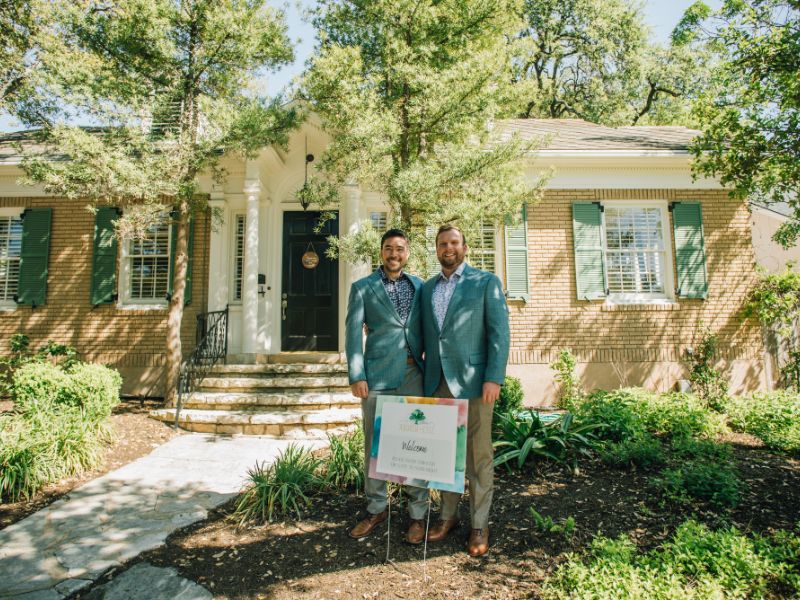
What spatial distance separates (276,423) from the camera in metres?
5.88

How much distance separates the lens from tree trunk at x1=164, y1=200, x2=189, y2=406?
671cm

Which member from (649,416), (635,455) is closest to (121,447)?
(635,455)

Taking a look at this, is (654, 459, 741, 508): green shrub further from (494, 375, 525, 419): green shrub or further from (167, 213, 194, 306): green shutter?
(167, 213, 194, 306): green shutter

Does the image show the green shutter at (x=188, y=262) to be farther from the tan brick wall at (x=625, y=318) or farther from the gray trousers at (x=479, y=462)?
the gray trousers at (x=479, y=462)

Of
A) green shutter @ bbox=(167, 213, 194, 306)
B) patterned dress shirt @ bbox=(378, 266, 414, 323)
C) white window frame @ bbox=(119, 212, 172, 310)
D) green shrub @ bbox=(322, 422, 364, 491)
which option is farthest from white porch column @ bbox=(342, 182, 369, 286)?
patterned dress shirt @ bbox=(378, 266, 414, 323)

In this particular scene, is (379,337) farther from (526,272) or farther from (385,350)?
(526,272)

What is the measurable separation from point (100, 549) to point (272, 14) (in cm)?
653

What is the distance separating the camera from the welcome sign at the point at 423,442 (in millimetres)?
2523

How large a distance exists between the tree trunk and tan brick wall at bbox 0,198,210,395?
60.8 inches

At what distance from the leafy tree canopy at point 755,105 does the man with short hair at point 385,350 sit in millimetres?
4955

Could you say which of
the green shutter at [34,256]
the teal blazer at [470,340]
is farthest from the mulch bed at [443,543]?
the green shutter at [34,256]

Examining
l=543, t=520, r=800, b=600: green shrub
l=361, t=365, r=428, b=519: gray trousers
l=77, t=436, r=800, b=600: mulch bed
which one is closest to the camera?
l=543, t=520, r=800, b=600: green shrub

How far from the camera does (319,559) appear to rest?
2.79 metres

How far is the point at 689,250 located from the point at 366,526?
8057 mm
